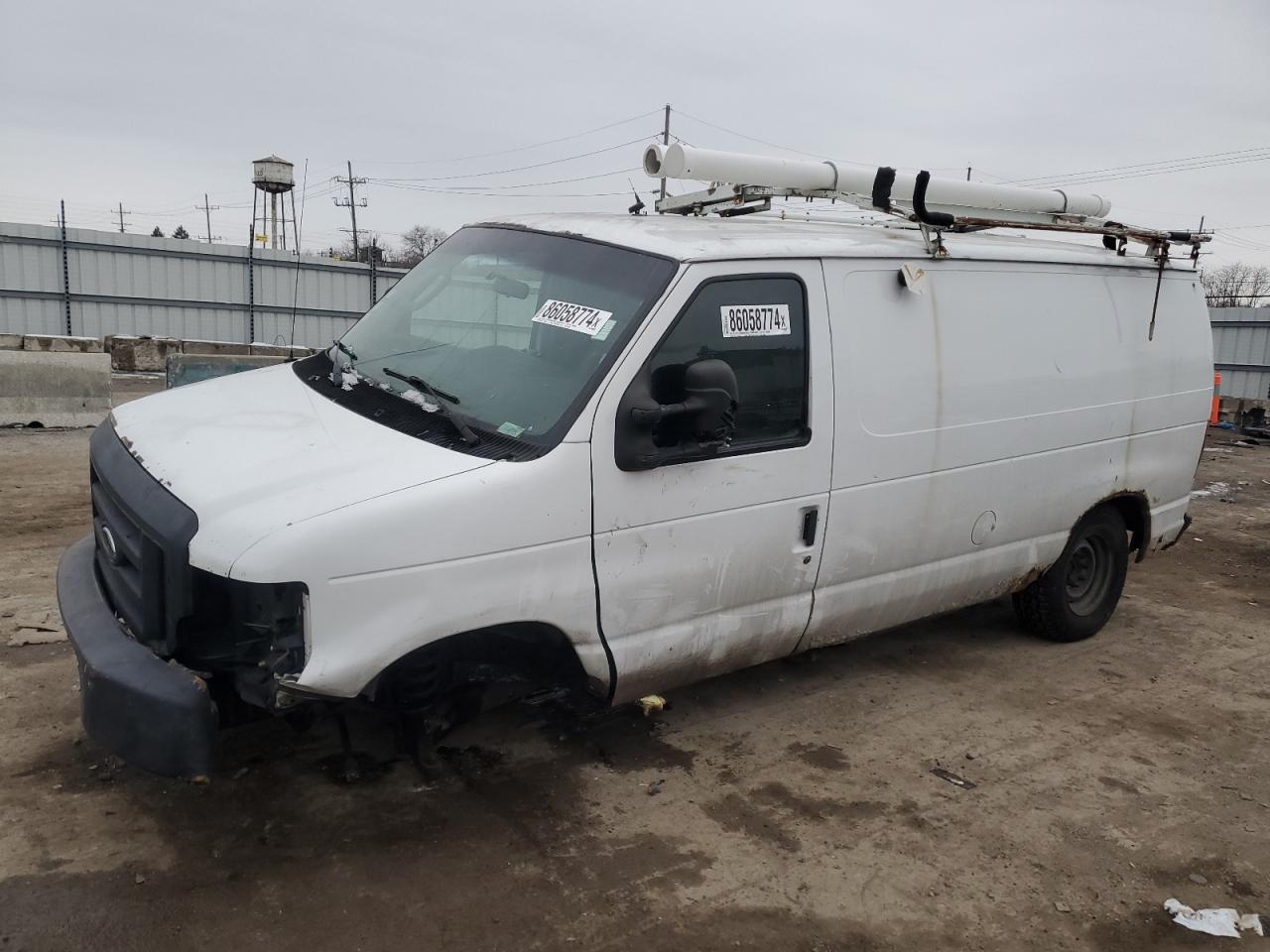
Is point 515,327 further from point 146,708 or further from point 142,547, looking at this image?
point 146,708

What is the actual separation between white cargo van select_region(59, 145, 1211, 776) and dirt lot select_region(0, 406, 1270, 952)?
1.55 feet

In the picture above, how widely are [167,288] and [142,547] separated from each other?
20655mm

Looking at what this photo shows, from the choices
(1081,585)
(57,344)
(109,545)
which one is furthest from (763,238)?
(57,344)

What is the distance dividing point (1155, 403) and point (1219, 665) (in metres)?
→ 1.54

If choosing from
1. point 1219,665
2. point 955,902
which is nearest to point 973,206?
point 1219,665

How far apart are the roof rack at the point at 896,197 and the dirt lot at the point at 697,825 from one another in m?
2.36

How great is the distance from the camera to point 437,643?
324 centimetres

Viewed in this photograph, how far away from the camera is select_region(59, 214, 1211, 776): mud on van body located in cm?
299

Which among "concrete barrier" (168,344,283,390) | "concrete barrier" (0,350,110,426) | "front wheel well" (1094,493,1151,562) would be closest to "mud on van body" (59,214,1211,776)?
"front wheel well" (1094,493,1151,562)

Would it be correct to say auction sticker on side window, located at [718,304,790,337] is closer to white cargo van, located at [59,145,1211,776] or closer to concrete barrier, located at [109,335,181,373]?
white cargo van, located at [59,145,1211,776]

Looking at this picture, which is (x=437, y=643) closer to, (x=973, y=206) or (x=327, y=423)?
(x=327, y=423)

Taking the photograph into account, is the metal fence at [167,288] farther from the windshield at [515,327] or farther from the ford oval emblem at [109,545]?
the ford oval emblem at [109,545]

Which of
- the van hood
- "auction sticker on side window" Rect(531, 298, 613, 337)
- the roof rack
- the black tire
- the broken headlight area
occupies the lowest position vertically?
the black tire

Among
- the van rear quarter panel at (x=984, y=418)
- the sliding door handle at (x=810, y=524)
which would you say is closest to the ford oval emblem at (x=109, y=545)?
the sliding door handle at (x=810, y=524)
